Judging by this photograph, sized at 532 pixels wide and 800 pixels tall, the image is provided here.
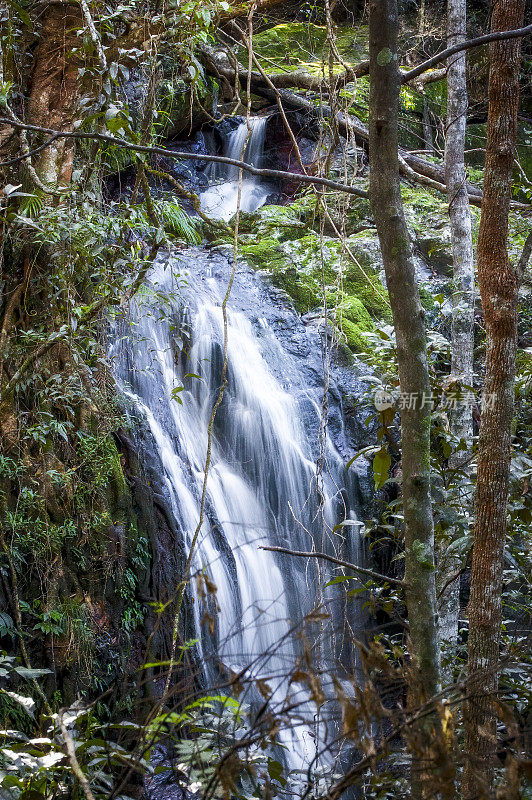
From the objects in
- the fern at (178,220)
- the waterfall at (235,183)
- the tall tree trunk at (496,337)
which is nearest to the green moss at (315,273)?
the fern at (178,220)

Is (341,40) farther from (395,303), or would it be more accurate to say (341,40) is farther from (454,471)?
(395,303)

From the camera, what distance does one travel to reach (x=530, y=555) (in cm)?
344

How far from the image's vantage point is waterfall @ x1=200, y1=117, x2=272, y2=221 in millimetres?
8453

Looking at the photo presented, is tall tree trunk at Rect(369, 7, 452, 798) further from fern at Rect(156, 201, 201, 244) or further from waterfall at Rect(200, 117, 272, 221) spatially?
waterfall at Rect(200, 117, 272, 221)

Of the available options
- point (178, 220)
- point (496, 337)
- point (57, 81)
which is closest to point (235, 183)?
point (178, 220)

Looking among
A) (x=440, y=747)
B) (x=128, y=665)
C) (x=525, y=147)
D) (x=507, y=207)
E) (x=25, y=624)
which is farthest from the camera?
(x=525, y=147)

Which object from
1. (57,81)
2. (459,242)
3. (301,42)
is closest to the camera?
(57,81)

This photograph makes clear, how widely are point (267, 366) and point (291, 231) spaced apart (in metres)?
2.33

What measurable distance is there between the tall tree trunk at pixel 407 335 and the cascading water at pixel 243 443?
2.64 metres

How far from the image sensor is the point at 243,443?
233 inches

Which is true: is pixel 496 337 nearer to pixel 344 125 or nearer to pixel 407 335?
pixel 407 335

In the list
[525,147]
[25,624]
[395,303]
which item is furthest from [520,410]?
[525,147]

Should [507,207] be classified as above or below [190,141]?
below

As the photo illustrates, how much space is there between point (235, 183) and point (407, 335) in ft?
25.7
